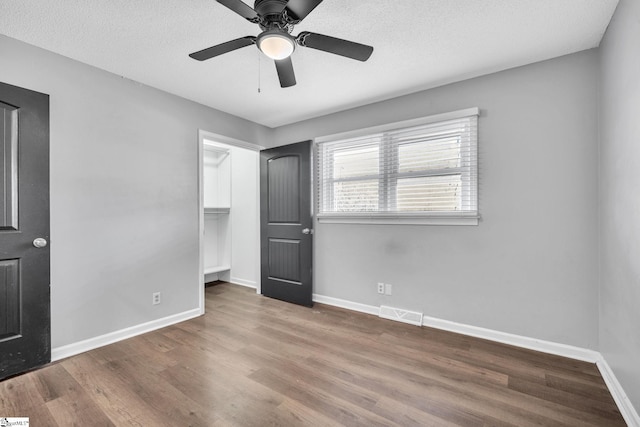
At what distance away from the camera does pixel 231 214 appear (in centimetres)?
497

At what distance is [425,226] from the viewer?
303cm

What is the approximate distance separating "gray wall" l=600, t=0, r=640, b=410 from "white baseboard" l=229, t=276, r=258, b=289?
395 cm

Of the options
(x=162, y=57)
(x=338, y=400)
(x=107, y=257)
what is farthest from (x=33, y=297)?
(x=338, y=400)

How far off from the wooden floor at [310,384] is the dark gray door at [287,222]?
3.31ft

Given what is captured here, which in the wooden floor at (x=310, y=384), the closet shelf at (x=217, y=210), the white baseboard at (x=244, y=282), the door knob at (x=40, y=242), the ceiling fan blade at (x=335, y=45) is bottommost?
the wooden floor at (x=310, y=384)

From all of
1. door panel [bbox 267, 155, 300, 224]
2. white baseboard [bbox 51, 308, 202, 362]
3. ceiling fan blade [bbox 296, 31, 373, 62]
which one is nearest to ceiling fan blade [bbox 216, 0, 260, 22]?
ceiling fan blade [bbox 296, 31, 373, 62]

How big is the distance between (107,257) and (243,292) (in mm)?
2040

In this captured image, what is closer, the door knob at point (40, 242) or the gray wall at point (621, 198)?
the gray wall at point (621, 198)

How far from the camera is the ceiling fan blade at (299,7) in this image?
1.45 m

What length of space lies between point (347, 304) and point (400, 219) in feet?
4.10

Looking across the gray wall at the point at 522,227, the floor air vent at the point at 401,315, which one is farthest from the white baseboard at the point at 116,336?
the gray wall at the point at 522,227

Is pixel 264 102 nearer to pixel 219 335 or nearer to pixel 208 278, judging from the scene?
pixel 219 335

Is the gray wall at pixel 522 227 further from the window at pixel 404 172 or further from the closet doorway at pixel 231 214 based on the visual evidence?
the closet doorway at pixel 231 214

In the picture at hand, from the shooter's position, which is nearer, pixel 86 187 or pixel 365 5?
pixel 365 5
